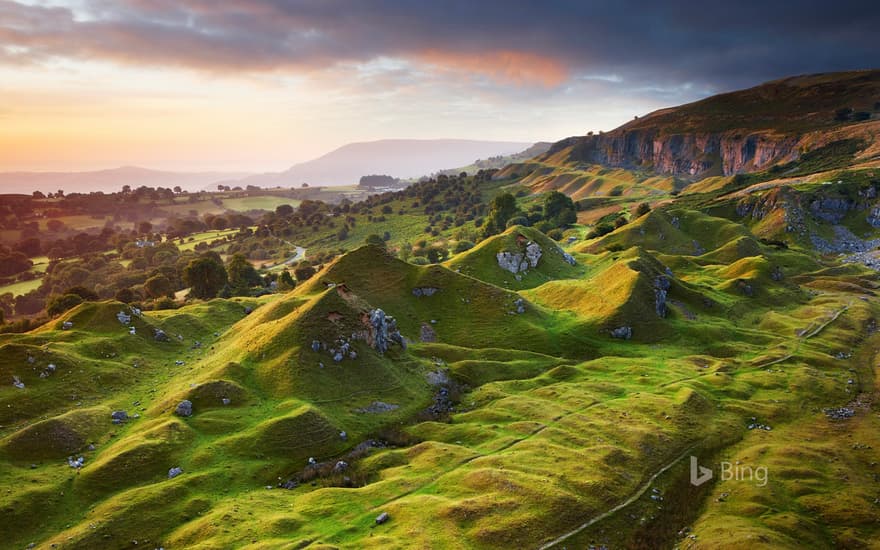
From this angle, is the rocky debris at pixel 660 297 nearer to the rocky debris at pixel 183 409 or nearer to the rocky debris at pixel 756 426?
the rocky debris at pixel 756 426

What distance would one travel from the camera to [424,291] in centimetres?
10031

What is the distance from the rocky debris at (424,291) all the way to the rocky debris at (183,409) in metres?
48.8

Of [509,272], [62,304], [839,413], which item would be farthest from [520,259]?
[62,304]

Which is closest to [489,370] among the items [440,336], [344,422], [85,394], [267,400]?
[440,336]

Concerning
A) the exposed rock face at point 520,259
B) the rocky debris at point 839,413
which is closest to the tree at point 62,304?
the exposed rock face at point 520,259

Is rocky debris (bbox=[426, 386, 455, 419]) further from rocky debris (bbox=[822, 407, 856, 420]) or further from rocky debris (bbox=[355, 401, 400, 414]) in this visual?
rocky debris (bbox=[822, 407, 856, 420])

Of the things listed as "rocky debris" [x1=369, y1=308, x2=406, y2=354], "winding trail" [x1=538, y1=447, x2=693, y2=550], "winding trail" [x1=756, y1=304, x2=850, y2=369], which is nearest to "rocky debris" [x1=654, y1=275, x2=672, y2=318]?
"winding trail" [x1=756, y1=304, x2=850, y2=369]

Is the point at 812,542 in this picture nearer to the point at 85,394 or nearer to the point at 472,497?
the point at 472,497

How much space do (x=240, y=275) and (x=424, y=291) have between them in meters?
81.3

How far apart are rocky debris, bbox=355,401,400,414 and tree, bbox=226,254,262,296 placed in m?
98.1

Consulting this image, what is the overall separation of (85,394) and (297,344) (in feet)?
85.4

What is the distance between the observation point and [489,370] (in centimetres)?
7906

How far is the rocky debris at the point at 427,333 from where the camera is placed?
91.8 meters

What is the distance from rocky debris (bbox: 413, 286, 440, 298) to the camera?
99.9m
